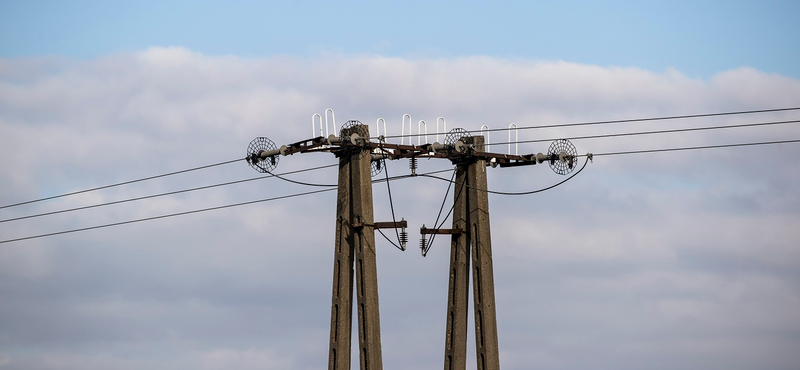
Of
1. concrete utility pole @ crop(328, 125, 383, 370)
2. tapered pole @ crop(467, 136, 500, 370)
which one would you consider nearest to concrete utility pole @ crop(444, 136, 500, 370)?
tapered pole @ crop(467, 136, 500, 370)

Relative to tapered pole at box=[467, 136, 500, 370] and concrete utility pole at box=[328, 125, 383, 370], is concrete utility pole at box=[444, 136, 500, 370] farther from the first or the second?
concrete utility pole at box=[328, 125, 383, 370]

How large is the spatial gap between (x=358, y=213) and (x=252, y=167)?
14.6 ft

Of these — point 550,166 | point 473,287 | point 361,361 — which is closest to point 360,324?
point 361,361

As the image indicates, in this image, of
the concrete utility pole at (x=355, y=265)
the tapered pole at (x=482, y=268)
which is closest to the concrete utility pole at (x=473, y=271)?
the tapered pole at (x=482, y=268)

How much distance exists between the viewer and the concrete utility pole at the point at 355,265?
182ft

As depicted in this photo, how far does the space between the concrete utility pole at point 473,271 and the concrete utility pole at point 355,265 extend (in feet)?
10.8

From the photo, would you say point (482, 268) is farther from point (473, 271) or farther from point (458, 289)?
point (458, 289)

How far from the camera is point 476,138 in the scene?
193ft

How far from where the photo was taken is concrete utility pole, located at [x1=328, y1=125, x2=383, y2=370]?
55.6 metres

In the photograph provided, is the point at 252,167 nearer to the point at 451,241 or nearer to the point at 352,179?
the point at 352,179

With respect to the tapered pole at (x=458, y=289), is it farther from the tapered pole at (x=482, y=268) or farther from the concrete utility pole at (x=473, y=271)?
the tapered pole at (x=482, y=268)

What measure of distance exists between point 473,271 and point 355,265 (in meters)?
4.58

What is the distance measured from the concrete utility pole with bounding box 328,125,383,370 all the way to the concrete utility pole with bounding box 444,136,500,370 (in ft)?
10.8

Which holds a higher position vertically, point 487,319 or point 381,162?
point 381,162
